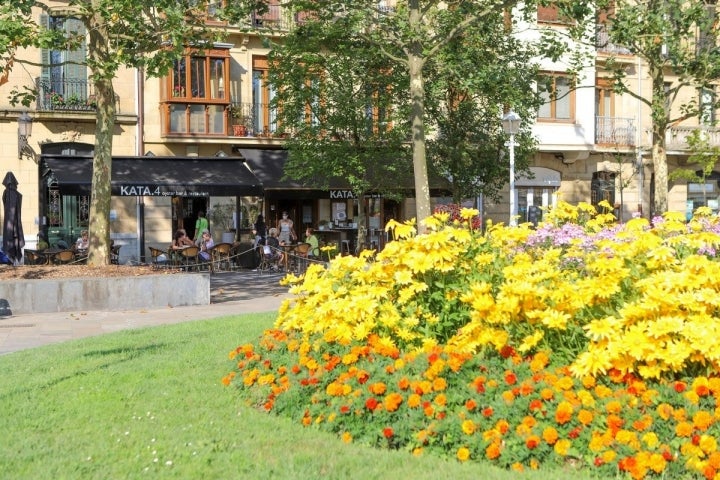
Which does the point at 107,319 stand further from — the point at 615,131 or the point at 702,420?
the point at 615,131

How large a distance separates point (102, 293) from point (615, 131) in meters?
24.1

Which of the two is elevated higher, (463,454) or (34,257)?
(34,257)

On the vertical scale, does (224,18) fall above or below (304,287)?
above

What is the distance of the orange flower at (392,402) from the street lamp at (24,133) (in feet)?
73.6

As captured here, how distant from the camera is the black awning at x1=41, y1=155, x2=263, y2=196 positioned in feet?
77.7

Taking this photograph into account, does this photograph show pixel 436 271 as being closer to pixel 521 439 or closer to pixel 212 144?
pixel 521 439

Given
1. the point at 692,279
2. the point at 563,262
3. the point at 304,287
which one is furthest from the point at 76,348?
the point at 692,279

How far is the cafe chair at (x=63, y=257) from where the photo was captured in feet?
69.4

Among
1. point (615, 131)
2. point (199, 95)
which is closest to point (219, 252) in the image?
point (199, 95)

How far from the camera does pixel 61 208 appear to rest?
2723cm

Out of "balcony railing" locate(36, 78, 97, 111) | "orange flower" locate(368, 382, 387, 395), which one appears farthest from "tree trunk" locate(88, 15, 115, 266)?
"orange flower" locate(368, 382, 387, 395)

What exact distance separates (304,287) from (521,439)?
3.08 meters

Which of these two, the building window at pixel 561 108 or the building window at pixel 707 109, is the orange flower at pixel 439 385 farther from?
the building window at pixel 561 108

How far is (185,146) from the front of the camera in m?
28.1
